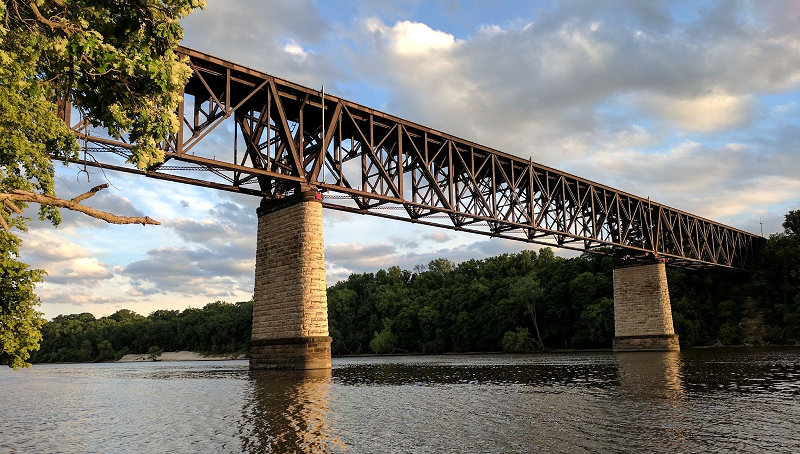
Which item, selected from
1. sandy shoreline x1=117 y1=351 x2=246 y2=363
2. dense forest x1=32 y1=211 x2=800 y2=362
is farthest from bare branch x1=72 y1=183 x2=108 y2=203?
sandy shoreline x1=117 y1=351 x2=246 y2=363

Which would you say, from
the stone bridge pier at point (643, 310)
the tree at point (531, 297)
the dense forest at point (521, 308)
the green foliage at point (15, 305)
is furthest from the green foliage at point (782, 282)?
the green foliage at point (15, 305)

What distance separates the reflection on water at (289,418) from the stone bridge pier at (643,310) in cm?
5350

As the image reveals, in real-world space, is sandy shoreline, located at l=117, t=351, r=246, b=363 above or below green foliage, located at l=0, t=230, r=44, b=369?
below

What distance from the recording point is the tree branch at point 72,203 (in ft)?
29.4

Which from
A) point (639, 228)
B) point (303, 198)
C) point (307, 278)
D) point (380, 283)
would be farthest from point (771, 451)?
point (380, 283)

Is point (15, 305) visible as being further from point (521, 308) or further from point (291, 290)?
point (521, 308)

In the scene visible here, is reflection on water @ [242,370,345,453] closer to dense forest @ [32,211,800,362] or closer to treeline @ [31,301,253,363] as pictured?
dense forest @ [32,211,800,362]

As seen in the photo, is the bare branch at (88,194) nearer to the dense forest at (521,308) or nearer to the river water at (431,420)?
the river water at (431,420)

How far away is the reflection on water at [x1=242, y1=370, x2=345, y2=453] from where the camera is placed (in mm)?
12008

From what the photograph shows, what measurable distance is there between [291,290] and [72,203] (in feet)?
84.7

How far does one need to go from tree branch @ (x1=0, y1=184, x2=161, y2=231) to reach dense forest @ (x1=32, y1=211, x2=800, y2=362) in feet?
273

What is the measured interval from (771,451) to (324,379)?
881 inches

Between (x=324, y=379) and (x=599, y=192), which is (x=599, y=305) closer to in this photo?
(x=599, y=192)

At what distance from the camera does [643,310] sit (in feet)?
233
